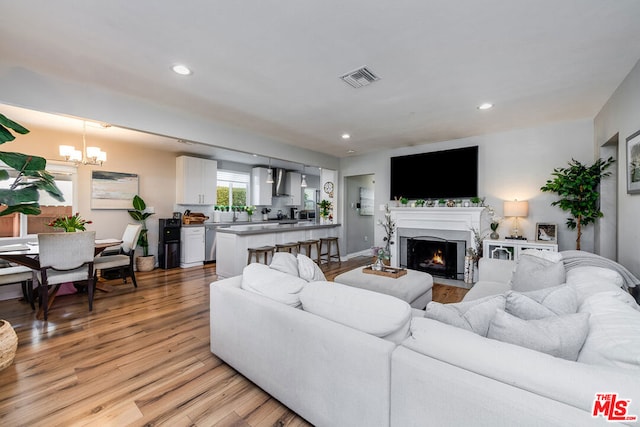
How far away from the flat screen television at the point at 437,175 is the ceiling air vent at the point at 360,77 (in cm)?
293

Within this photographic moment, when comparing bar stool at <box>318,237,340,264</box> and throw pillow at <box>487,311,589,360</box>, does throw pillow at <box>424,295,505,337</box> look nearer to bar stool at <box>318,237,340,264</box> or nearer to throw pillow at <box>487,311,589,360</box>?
throw pillow at <box>487,311,589,360</box>

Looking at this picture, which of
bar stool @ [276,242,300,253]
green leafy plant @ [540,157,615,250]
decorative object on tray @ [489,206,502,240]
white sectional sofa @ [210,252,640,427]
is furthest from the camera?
bar stool @ [276,242,300,253]

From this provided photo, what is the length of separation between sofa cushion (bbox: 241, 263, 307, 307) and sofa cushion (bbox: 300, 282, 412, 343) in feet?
0.41

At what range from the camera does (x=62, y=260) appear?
3076 millimetres

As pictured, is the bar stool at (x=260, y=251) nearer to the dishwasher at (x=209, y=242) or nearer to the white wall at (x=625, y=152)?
the dishwasher at (x=209, y=242)

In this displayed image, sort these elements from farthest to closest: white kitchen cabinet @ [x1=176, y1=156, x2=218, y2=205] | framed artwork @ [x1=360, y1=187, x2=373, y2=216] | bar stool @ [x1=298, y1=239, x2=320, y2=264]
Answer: framed artwork @ [x1=360, y1=187, x2=373, y2=216] < white kitchen cabinet @ [x1=176, y1=156, x2=218, y2=205] < bar stool @ [x1=298, y1=239, x2=320, y2=264]

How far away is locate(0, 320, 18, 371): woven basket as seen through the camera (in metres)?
2.00

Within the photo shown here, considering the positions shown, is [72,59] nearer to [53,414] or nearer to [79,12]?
[79,12]

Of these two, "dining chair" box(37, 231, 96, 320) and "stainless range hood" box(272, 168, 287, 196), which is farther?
"stainless range hood" box(272, 168, 287, 196)

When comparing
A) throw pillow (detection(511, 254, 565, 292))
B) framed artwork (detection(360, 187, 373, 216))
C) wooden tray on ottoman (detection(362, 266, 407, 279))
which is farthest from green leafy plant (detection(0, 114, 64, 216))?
framed artwork (detection(360, 187, 373, 216))

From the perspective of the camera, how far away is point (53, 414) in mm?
1608

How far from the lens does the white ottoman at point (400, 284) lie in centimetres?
269

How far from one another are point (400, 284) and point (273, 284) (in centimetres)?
153

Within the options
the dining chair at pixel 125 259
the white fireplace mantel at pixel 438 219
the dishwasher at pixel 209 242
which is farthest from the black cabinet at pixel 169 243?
the white fireplace mantel at pixel 438 219
